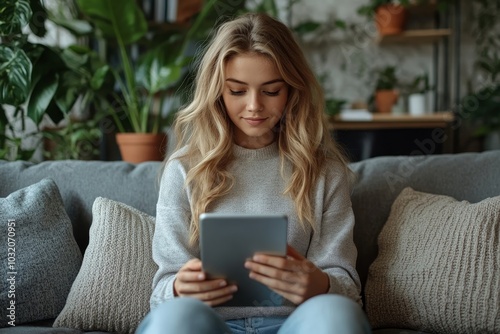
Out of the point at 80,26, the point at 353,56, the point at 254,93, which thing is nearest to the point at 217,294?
the point at 254,93

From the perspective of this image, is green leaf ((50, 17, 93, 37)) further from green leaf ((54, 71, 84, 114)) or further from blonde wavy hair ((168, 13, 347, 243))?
blonde wavy hair ((168, 13, 347, 243))

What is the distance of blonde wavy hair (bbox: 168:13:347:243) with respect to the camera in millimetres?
1302

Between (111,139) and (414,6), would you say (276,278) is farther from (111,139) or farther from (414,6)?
(414,6)

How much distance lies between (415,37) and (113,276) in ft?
9.00

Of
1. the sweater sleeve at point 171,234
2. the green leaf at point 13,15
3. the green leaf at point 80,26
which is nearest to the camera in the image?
the sweater sleeve at point 171,234

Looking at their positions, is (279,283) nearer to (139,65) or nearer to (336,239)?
(336,239)

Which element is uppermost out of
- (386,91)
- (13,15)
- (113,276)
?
(13,15)

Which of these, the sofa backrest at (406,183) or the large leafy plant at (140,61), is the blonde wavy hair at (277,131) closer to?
the sofa backrest at (406,183)

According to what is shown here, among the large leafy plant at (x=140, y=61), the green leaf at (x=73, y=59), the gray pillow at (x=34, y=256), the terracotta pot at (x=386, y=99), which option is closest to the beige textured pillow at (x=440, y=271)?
the gray pillow at (x=34, y=256)

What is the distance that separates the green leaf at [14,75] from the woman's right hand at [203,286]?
3.13ft

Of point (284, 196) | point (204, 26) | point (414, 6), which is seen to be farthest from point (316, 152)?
point (414, 6)

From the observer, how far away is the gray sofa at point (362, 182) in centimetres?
151

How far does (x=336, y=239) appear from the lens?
1.29m

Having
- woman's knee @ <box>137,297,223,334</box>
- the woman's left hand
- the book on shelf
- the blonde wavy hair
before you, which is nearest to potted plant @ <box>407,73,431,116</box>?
the book on shelf
